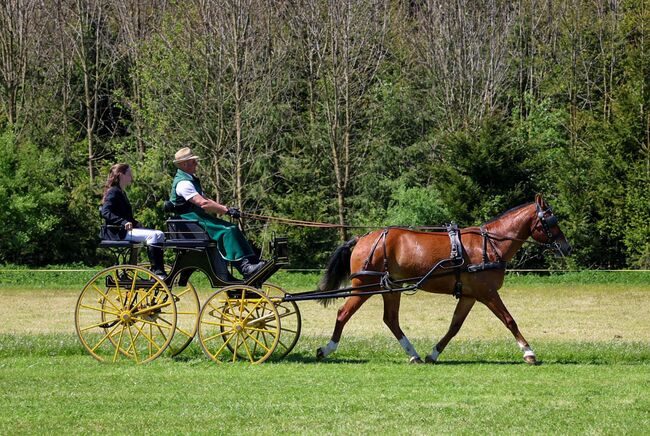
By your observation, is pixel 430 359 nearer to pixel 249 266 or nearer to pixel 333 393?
pixel 249 266

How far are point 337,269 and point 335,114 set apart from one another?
21.0 meters

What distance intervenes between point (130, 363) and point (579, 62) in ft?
98.5

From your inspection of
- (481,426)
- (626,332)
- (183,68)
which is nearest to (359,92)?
(183,68)

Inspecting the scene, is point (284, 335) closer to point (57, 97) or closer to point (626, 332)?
point (626, 332)

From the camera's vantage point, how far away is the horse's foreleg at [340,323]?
12430mm

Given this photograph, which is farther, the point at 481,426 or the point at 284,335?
the point at 284,335

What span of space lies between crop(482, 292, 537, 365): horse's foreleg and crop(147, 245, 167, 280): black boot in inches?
151

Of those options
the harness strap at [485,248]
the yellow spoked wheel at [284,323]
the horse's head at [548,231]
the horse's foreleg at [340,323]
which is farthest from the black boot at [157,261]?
the horse's head at [548,231]

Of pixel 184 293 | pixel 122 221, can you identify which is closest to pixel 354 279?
pixel 184 293

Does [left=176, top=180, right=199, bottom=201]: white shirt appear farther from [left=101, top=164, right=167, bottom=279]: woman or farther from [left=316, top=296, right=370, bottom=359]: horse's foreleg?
[left=316, top=296, right=370, bottom=359]: horse's foreleg

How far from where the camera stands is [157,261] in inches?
491

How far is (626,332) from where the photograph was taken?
56.6 ft

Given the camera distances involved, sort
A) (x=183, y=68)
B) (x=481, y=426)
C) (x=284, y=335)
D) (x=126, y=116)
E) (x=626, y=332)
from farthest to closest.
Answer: (x=126, y=116) → (x=183, y=68) → (x=626, y=332) → (x=284, y=335) → (x=481, y=426)

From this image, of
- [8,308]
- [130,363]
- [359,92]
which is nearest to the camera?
[130,363]
